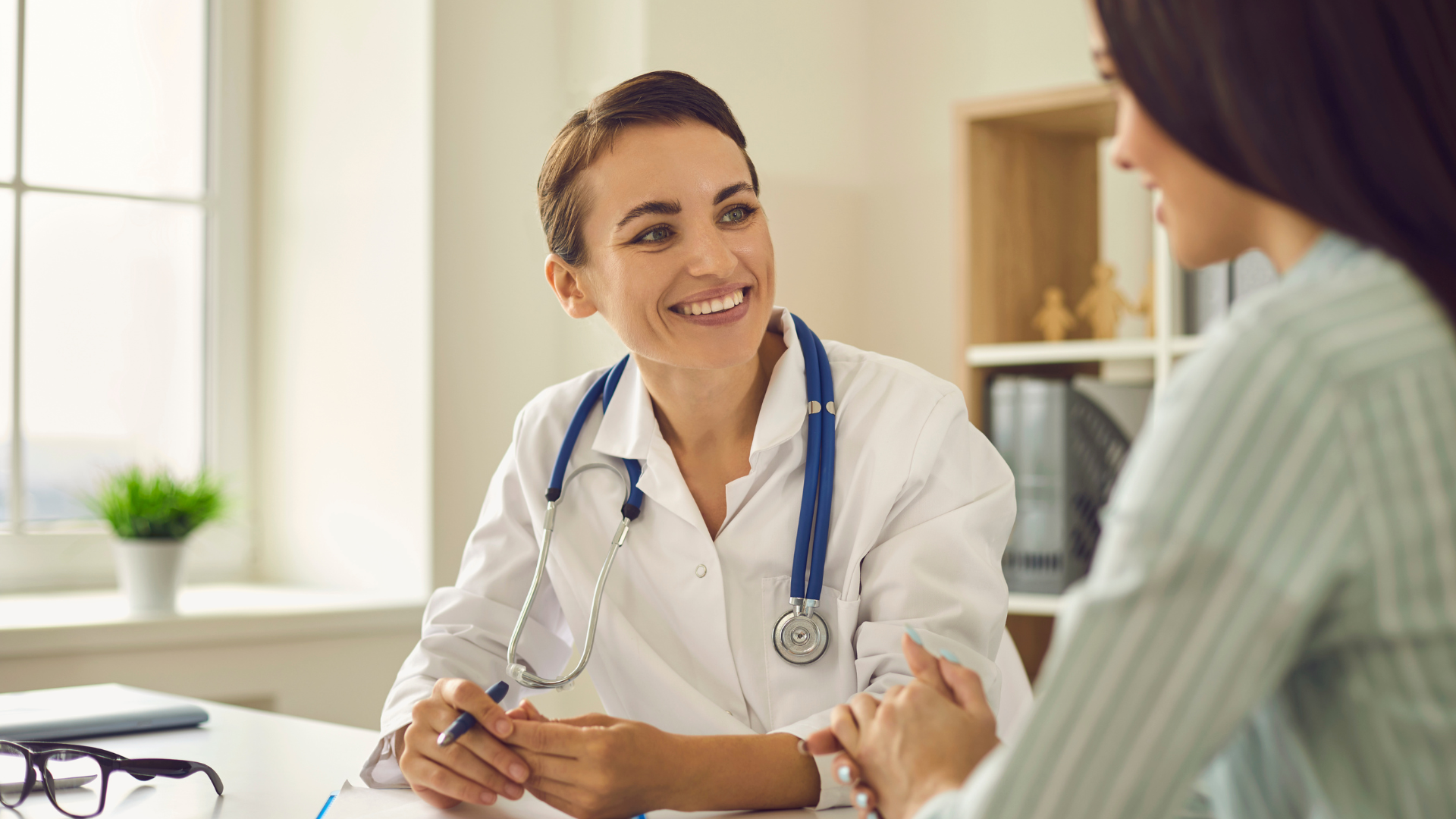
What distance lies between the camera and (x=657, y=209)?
1.47 metres

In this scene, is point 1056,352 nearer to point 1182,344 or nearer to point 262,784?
point 1182,344

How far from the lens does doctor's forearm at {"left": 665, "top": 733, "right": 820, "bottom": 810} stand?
1.07 meters

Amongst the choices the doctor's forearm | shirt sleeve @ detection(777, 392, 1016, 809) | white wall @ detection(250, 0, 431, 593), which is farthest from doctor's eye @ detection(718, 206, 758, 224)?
white wall @ detection(250, 0, 431, 593)

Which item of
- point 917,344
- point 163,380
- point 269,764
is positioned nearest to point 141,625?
A: point 163,380

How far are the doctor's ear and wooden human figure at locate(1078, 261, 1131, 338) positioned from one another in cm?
124

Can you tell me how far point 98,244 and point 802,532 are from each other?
1954 millimetres

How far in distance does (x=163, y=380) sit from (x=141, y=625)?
747 millimetres

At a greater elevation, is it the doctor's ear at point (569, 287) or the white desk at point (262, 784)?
the doctor's ear at point (569, 287)

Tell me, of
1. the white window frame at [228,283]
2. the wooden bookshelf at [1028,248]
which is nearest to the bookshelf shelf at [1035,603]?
the wooden bookshelf at [1028,248]

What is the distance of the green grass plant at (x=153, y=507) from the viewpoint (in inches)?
89.2

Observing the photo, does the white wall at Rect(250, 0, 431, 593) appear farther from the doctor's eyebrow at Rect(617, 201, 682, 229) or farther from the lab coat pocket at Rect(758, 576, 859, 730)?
the lab coat pocket at Rect(758, 576, 859, 730)

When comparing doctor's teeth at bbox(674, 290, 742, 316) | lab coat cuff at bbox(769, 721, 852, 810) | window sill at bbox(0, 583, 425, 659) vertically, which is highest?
doctor's teeth at bbox(674, 290, 742, 316)

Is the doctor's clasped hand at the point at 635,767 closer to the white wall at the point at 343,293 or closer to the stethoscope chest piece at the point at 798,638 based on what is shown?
the stethoscope chest piece at the point at 798,638

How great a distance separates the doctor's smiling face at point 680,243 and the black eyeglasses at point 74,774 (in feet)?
2.28
